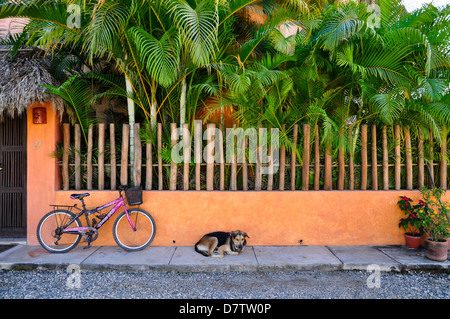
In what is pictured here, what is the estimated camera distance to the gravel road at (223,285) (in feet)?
11.9

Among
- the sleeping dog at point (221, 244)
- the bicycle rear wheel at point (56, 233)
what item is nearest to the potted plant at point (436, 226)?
the sleeping dog at point (221, 244)

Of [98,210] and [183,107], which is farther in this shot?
[183,107]

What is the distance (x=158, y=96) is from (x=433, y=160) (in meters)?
5.08

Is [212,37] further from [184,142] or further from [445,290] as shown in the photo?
[445,290]

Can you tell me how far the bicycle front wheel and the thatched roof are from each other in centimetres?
212

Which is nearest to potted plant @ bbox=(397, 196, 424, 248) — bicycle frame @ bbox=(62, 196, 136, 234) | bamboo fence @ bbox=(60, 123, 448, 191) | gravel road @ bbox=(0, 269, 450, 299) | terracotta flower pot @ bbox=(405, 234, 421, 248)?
terracotta flower pot @ bbox=(405, 234, 421, 248)

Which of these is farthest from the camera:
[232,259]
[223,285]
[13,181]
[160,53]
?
[13,181]

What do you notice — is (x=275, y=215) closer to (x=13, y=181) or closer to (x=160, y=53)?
(x=160, y=53)

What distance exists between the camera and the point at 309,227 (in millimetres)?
5191

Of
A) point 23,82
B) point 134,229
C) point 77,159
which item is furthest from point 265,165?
point 23,82

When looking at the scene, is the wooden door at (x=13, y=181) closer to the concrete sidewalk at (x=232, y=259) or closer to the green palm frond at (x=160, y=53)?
the concrete sidewalk at (x=232, y=259)

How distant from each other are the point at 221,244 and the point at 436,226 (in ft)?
10.8

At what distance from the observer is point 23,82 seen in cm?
486

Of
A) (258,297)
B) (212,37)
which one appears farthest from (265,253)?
(212,37)
